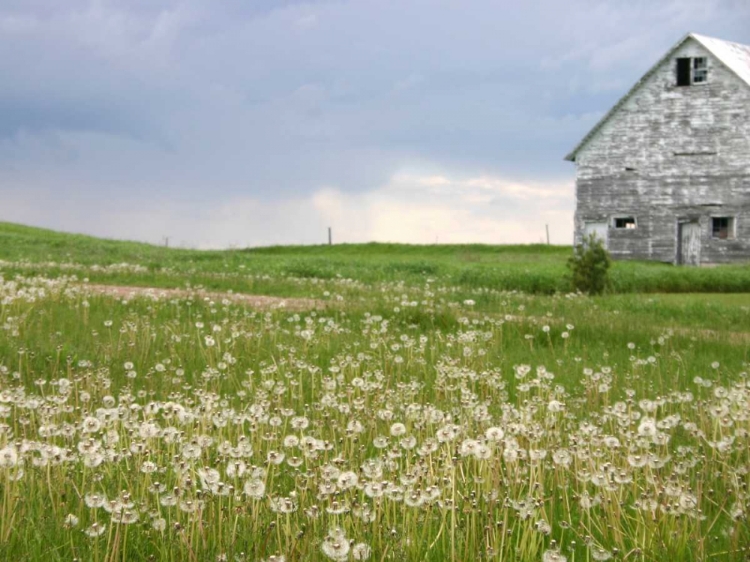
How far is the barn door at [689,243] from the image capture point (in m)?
36.1

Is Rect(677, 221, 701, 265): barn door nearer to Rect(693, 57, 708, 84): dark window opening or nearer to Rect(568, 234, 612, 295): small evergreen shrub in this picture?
Rect(693, 57, 708, 84): dark window opening

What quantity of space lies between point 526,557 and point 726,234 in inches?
1410

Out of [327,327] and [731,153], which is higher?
[731,153]

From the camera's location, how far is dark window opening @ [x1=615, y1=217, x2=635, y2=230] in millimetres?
37062

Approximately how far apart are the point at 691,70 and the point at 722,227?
7.19m

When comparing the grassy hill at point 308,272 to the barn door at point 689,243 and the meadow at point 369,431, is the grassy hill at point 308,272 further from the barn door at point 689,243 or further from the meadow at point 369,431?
the barn door at point 689,243

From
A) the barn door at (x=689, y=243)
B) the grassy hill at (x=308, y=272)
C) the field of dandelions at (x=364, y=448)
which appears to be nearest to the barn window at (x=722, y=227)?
the barn door at (x=689, y=243)

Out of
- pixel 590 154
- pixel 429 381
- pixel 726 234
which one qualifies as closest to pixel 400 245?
pixel 590 154

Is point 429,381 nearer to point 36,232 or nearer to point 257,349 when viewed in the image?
point 257,349

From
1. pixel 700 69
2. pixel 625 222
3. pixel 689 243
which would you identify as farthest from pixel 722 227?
pixel 700 69

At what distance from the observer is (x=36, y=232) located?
54.2 metres

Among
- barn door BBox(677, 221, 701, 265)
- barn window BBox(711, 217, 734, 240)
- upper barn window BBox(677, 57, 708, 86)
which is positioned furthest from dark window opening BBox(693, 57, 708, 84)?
barn door BBox(677, 221, 701, 265)

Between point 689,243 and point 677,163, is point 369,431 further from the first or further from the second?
point 689,243

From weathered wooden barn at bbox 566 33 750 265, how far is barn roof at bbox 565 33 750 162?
0.17 feet
